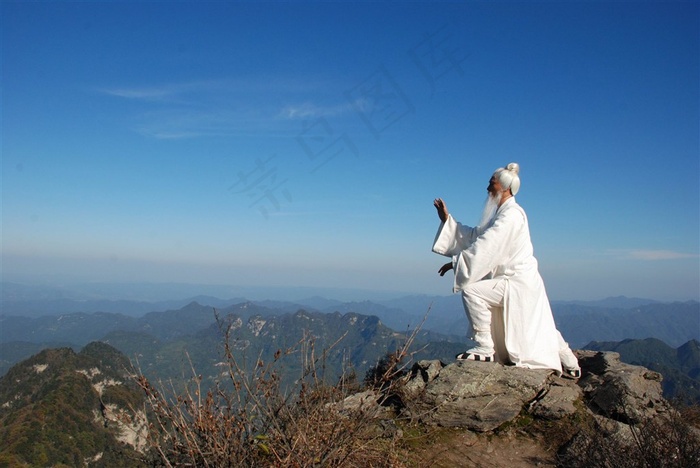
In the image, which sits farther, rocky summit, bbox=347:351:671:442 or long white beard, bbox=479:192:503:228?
long white beard, bbox=479:192:503:228

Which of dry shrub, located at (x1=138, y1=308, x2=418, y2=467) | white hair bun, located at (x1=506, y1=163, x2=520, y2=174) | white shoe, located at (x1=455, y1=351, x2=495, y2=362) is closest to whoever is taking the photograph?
dry shrub, located at (x1=138, y1=308, x2=418, y2=467)

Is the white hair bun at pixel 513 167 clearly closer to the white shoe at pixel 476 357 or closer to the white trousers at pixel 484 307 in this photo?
the white trousers at pixel 484 307

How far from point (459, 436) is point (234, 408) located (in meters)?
3.12

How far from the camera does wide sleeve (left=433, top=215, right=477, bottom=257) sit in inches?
266

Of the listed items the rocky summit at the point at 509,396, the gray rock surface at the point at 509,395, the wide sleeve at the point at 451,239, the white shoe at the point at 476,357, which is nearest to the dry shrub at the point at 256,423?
the rocky summit at the point at 509,396

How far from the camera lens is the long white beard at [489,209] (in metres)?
6.47

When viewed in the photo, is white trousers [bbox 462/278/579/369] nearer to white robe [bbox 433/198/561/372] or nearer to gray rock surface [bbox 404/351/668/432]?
white robe [bbox 433/198/561/372]

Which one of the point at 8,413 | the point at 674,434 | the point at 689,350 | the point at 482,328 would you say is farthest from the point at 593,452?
the point at 689,350

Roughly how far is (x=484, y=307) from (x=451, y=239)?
1168 mm

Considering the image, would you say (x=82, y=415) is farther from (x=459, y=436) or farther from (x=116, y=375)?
(x=459, y=436)

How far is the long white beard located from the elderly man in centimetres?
4

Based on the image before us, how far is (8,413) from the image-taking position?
77.6 m

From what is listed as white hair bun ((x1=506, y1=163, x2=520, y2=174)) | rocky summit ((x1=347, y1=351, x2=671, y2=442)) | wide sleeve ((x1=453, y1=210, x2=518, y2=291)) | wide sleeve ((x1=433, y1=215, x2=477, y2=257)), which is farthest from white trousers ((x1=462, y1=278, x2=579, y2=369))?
white hair bun ((x1=506, y1=163, x2=520, y2=174))

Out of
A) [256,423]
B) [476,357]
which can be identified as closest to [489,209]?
[476,357]
